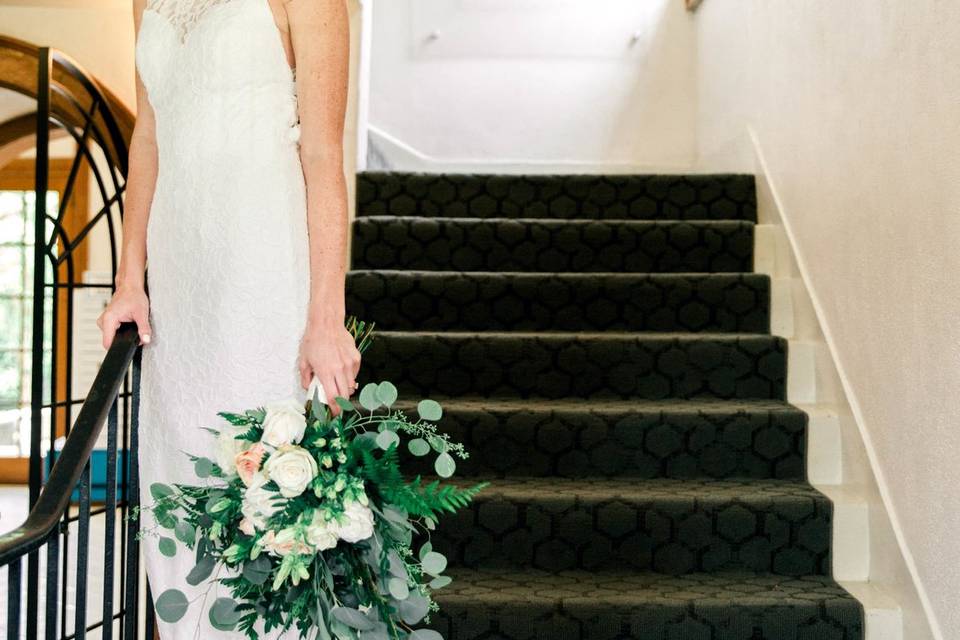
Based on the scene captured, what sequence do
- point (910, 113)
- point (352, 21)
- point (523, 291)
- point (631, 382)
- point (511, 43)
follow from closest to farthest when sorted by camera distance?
point (910, 113)
point (631, 382)
point (523, 291)
point (352, 21)
point (511, 43)

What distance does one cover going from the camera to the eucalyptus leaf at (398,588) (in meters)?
1.16

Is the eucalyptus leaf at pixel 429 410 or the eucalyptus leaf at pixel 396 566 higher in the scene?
the eucalyptus leaf at pixel 429 410

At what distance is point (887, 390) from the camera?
217 centimetres

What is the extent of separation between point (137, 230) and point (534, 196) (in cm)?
226

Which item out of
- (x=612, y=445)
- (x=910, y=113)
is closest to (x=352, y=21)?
(x=612, y=445)

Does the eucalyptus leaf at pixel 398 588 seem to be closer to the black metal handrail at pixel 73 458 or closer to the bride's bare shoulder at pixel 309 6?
the black metal handrail at pixel 73 458

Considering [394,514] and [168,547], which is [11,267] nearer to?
[168,547]

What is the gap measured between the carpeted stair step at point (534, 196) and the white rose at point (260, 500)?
256 cm

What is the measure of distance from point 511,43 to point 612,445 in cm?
302

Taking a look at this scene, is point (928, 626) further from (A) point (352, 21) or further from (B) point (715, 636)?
(A) point (352, 21)

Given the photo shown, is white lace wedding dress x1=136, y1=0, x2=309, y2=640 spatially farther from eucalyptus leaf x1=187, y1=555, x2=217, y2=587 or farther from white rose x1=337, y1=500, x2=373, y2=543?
white rose x1=337, y1=500, x2=373, y2=543

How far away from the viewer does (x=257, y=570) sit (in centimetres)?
114

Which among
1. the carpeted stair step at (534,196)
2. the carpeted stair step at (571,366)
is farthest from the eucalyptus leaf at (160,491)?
the carpeted stair step at (534,196)

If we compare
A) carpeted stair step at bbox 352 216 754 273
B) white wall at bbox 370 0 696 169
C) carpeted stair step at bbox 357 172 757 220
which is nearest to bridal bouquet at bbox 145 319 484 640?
carpeted stair step at bbox 352 216 754 273
